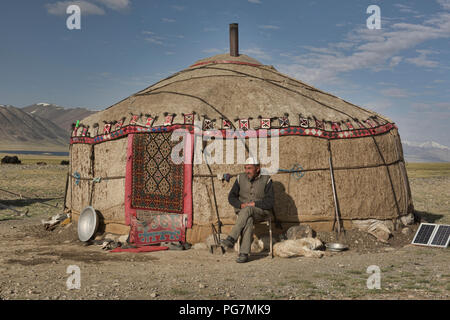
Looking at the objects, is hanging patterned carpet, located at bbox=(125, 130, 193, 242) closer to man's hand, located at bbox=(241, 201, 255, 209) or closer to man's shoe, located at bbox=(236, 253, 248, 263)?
man's hand, located at bbox=(241, 201, 255, 209)

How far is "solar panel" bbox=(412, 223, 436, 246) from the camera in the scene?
6.86 meters

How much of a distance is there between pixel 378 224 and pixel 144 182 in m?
4.04

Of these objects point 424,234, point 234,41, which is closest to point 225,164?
point 424,234

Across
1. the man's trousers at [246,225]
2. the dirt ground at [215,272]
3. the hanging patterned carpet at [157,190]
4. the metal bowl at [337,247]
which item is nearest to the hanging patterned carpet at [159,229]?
the hanging patterned carpet at [157,190]

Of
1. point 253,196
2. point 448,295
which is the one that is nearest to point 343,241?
point 253,196

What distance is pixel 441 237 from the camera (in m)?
6.84

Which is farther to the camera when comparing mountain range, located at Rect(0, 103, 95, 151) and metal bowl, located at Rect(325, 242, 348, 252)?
mountain range, located at Rect(0, 103, 95, 151)

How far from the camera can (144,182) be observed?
732 centimetres

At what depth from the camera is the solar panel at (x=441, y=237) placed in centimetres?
669

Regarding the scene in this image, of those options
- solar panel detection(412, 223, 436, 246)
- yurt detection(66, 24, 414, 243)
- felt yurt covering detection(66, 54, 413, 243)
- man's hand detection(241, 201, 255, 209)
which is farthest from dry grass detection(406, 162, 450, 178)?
man's hand detection(241, 201, 255, 209)

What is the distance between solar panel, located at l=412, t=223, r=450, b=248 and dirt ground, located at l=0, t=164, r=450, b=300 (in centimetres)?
17

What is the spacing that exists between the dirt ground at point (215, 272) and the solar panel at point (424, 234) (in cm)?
17

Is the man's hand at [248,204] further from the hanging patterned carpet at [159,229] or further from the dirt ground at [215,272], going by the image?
the hanging patterned carpet at [159,229]

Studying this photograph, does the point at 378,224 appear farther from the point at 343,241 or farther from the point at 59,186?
the point at 59,186
